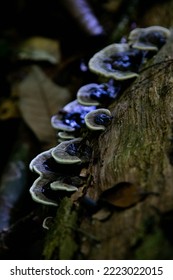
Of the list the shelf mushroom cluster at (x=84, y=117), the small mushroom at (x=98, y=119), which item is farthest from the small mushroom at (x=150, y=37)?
the small mushroom at (x=98, y=119)

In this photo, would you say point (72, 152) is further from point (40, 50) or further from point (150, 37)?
point (40, 50)

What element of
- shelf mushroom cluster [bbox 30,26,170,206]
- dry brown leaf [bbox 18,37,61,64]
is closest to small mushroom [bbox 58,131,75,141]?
shelf mushroom cluster [bbox 30,26,170,206]

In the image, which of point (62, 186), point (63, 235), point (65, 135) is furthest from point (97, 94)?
point (63, 235)

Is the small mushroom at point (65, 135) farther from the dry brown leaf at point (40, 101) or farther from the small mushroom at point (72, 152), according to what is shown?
the dry brown leaf at point (40, 101)

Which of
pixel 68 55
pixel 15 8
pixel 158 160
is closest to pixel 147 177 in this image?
pixel 158 160

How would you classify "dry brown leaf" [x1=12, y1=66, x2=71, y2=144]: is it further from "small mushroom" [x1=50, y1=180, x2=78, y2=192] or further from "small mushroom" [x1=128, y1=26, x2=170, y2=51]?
"small mushroom" [x1=50, y1=180, x2=78, y2=192]

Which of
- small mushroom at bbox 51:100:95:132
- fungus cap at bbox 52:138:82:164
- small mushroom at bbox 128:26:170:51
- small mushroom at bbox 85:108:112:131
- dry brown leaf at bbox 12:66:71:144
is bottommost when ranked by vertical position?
dry brown leaf at bbox 12:66:71:144

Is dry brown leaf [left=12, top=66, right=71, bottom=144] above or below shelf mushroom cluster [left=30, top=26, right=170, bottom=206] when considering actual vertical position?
below
